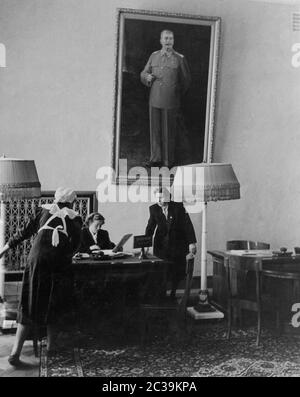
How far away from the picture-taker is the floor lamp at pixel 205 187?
13.1 feet

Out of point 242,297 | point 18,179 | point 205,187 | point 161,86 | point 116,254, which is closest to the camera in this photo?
point 18,179

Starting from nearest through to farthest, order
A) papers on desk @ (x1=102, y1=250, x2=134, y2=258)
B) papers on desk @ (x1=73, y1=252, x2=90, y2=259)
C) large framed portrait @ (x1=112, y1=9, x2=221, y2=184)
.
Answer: papers on desk @ (x1=73, y1=252, x2=90, y2=259) → papers on desk @ (x1=102, y1=250, x2=134, y2=258) → large framed portrait @ (x1=112, y1=9, x2=221, y2=184)

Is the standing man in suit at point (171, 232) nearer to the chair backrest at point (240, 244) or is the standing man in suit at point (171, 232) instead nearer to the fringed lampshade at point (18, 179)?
the chair backrest at point (240, 244)

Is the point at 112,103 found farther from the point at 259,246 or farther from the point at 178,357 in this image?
the point at 178,357

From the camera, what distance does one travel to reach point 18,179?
136 inches

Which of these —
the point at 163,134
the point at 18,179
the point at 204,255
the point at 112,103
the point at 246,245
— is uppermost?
the point at 112,103

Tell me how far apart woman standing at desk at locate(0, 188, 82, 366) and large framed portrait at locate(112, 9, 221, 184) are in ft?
3.77

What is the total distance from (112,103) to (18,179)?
4.40 feet

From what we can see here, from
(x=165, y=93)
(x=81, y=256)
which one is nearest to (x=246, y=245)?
(x=81, y=256)

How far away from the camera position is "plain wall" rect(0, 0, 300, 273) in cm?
371

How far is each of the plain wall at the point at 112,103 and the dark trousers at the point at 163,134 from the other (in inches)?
17.7

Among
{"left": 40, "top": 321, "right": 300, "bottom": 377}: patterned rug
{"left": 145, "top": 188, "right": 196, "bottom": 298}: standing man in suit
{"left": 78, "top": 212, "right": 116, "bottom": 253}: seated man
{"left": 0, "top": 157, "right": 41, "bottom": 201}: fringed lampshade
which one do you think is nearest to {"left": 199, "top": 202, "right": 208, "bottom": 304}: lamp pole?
{"left": 145, "top": 188, "right": 196, "bottom": 298}: standing man in suit

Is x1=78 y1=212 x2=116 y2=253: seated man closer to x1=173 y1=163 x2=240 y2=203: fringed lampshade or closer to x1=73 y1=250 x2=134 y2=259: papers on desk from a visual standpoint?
x1=73 y1=250 x2=134 y2=259: papers on desk
